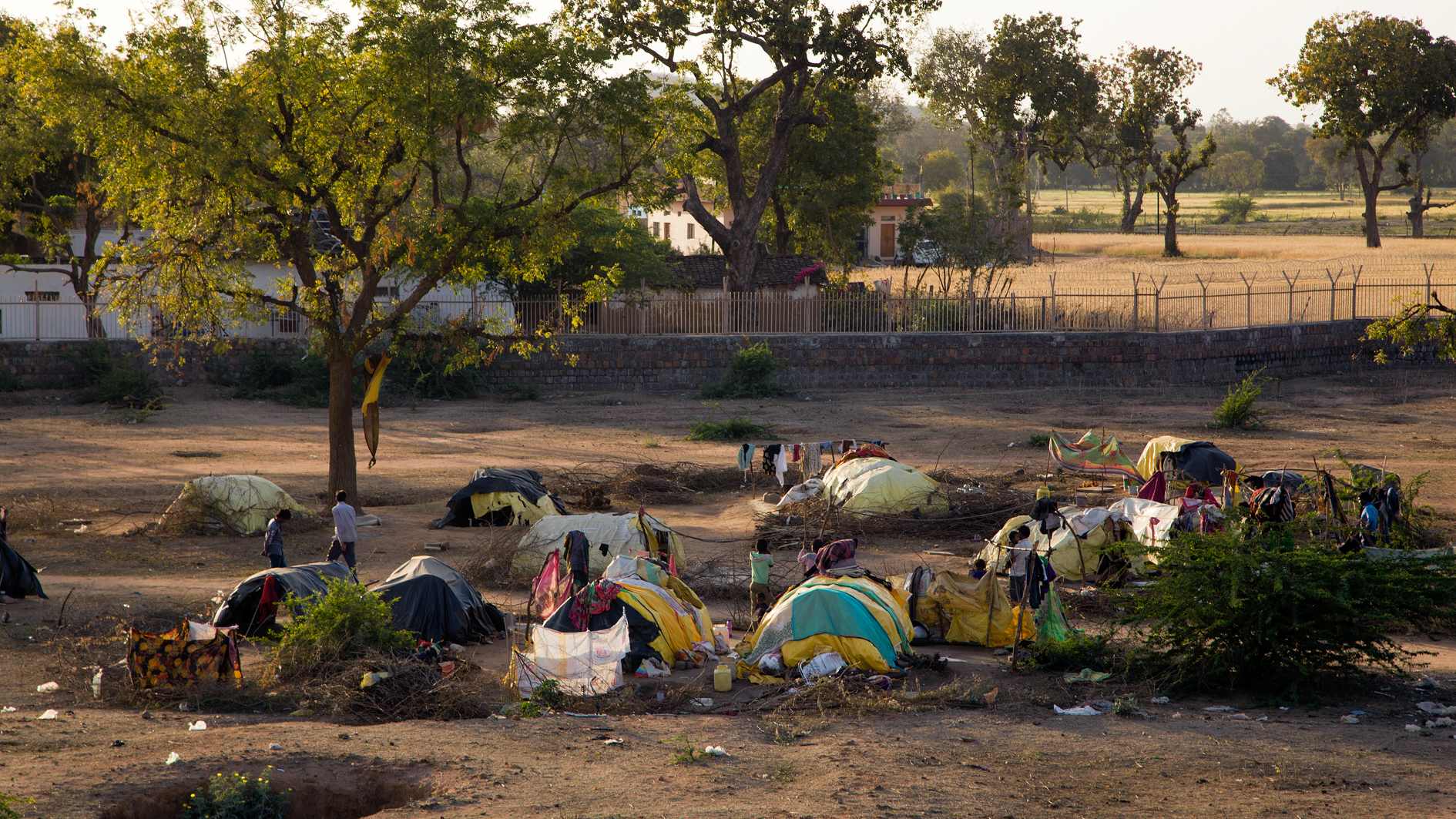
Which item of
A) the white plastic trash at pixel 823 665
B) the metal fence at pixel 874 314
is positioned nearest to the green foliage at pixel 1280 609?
the white plastic trash at pixel 823 665

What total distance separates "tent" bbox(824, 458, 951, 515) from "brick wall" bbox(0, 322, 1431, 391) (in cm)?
1563

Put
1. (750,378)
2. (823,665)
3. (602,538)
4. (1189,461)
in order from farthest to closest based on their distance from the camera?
(750,378) → (1189,461) → (602,538) → (823,665)

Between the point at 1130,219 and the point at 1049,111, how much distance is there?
20.6 m

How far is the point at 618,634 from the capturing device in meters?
9.59

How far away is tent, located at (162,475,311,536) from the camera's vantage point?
15891mm

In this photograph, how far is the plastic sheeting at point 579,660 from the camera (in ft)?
31.3

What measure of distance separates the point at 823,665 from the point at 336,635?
13.4 ft

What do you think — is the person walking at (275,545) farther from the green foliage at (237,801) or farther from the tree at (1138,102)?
the tree at (1138,102)

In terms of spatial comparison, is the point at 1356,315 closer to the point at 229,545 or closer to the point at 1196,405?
the point at 1196,405

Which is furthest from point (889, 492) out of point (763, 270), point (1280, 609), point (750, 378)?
point (763, 270)

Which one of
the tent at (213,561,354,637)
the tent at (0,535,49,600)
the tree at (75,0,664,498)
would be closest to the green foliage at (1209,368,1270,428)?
the tree at (75,0,664,498)

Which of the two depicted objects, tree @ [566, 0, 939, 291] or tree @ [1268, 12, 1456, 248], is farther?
tree @ [1268, 12, 1456, 248]

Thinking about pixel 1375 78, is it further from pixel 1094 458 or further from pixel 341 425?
pixel 341 425

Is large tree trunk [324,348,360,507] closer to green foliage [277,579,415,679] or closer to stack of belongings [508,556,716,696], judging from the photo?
stack of belongings [508,556,716,696]
